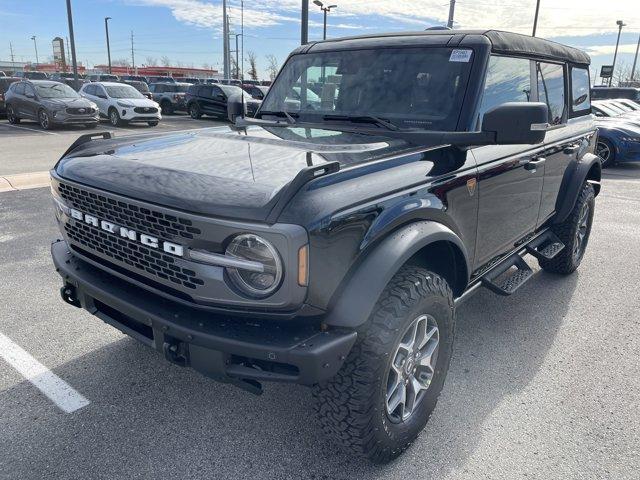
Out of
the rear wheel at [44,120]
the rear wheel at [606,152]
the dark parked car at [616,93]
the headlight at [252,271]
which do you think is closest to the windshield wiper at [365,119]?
the headlight at [252,271]

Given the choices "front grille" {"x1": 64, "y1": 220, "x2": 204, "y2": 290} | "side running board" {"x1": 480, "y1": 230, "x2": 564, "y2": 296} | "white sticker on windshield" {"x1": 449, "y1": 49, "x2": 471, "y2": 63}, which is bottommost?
"side running board" {"x1": 480, "y1": 230, "x2": 564, "y2": 296}

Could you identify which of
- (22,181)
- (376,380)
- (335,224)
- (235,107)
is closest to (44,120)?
(22,181)

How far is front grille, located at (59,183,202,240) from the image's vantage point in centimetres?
208

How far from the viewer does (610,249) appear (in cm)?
602

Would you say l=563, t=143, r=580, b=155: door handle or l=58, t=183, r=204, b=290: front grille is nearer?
l=58, t=183, r=204, b=290: front grille

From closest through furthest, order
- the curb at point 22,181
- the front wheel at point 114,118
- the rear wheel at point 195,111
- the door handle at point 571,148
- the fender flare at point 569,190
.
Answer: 1. the door handle at point 571,148
2. the fender flare at point 569,190
3. the curb at point 22,181
4. the front wheel at point 114,118
5. the rear wheel at point 195,111

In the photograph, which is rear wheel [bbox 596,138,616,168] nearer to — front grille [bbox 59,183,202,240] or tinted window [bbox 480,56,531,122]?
tinted window [bbox 480,56,531,122]

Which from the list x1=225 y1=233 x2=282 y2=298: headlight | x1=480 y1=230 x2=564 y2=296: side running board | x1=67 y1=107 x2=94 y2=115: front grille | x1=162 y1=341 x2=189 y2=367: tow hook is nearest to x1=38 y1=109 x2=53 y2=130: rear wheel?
x1=67 y1=107 x2=94 y2=115: front grille

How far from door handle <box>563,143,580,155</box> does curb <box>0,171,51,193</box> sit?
24.4 feet

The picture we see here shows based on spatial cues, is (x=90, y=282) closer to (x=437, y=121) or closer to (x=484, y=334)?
(x=437, y=121)

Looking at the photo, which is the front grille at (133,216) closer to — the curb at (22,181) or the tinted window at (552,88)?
the tinted window at (552,88)

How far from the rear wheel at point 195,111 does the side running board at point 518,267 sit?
21811mm

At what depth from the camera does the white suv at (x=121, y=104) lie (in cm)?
1927

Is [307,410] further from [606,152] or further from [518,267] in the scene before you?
[606,152]
